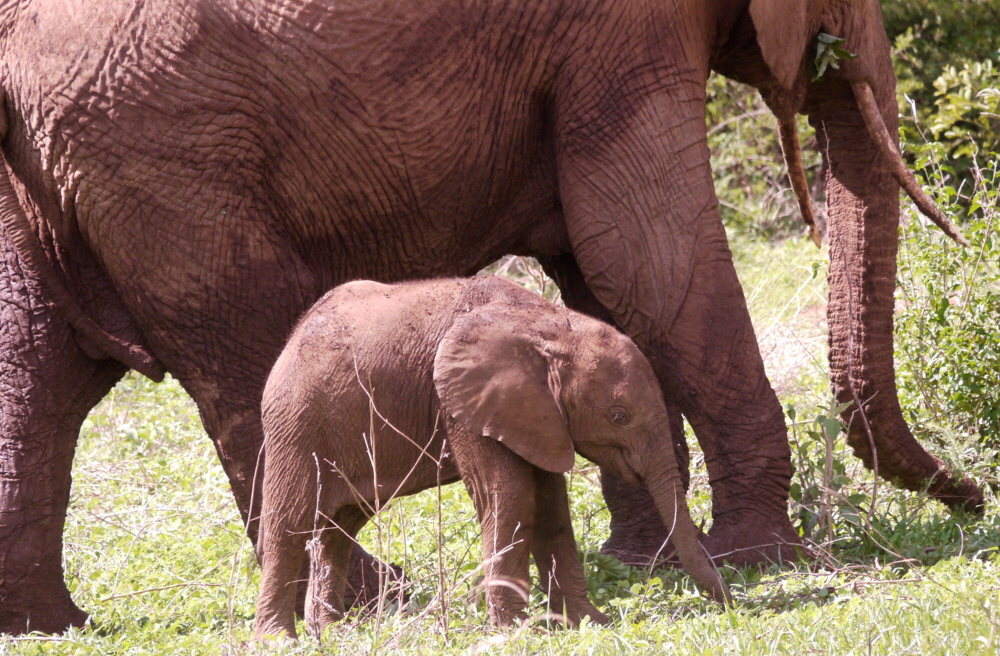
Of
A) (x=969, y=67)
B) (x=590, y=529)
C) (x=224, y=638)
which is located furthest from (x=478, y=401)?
(x=969, y=67)

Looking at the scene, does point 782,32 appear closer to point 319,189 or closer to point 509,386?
point 319,189

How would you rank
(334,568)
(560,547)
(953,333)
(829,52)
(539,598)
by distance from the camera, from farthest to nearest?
(953,333) < (829,52) < (539,598) < (334,568) < (560,547)

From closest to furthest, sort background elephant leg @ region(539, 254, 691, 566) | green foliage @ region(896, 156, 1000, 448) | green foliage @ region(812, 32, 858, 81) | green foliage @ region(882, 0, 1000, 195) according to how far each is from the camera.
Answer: green foliage @ region(812, 32, 858, 81)
background elephant leg @ region(539, 254, 691, 566)
green foliage @ region(896, 156, 1000, 448)
green foliage @ region(882, 0, 1000, 195)

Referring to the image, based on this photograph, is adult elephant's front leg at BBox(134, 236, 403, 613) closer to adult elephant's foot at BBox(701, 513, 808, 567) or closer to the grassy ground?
the grassy ground

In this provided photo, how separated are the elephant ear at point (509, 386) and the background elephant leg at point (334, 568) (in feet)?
2.01

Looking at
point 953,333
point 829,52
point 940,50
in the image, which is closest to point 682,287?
point 829,52

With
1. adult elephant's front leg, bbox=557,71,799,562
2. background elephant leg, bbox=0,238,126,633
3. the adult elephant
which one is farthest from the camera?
background elephant leg, bbox=0,238,126,633

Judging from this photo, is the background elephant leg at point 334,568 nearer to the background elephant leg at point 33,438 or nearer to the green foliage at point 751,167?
the background elephant leg at point 33,438

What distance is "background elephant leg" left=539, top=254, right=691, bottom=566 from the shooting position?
553 centimetres

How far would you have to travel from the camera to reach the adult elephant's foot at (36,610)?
503 centimetres

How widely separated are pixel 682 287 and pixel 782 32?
1059mm

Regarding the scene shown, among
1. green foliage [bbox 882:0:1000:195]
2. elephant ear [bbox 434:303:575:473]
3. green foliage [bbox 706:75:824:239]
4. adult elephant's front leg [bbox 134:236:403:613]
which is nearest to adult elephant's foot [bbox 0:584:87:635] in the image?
adult elephant's front leg [bbox 134:236:403:613]

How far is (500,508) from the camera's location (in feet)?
13.2

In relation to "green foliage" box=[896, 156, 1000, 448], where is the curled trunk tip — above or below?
above
